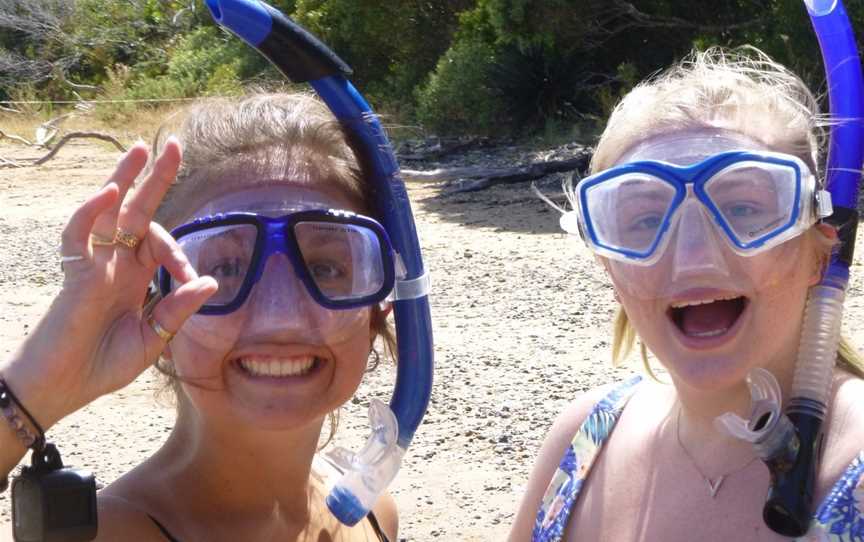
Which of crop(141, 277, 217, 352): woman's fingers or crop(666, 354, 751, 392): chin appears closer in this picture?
crop(141, 277, 217, 352): woman's fingers

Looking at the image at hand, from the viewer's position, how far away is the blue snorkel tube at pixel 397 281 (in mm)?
2094

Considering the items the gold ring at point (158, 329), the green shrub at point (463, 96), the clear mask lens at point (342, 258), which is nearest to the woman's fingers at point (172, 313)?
the gold ring at point (158, 329)

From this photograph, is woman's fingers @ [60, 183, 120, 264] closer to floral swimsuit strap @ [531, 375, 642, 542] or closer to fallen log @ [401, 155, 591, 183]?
floral swimsuit strap @ [531, 375, 642, 542]

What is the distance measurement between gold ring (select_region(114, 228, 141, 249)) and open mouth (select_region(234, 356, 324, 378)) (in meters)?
0.37

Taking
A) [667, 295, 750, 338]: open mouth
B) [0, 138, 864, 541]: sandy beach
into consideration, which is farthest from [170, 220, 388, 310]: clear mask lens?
[0, 138, 864, 541]: sandy beach

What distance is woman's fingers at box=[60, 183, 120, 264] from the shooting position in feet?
5.29

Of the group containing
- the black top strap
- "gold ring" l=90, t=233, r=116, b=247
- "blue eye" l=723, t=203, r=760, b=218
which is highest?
"gold ring" l=90, t=233, r=116, b=247

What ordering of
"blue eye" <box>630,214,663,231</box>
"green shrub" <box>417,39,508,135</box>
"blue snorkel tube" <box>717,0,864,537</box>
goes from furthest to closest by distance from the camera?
"green shrub" <box>417,39,508,135</box>, "blue eye" <box>630,214,663,231</box>, "blue snorkel tube" <box>717,0,864,537</box>

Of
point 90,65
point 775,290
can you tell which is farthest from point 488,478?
point 90,65

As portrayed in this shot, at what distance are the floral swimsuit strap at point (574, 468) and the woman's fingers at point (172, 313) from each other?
790 mm

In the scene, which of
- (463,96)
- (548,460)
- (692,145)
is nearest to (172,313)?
(548,460)

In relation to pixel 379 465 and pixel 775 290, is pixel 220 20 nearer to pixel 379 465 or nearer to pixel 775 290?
pixel 379 465

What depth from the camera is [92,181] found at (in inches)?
594

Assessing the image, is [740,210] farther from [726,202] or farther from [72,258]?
[72,258]
